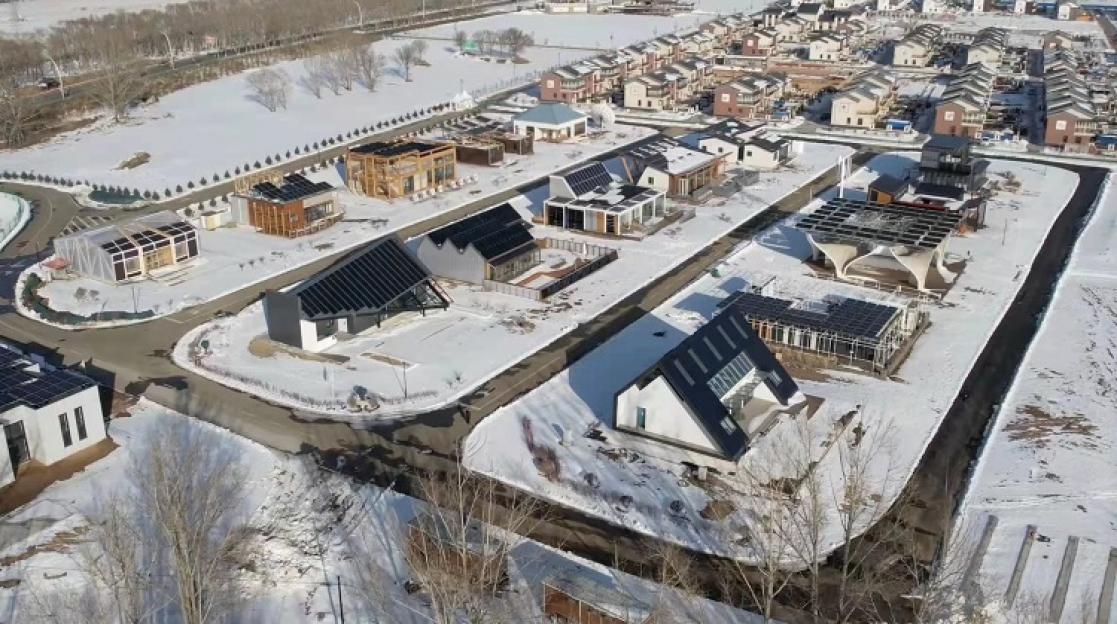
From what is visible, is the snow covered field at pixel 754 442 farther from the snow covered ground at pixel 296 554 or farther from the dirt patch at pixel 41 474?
the dirt patch at pixel 41 474

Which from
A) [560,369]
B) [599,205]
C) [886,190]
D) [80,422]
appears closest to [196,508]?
[80,422]

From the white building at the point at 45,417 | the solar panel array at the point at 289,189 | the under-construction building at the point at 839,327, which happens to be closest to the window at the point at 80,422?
the white building at the point at 45,417

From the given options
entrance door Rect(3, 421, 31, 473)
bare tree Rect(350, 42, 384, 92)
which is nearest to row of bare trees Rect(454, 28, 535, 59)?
bare tree Rect(350, 42, 384, 92)

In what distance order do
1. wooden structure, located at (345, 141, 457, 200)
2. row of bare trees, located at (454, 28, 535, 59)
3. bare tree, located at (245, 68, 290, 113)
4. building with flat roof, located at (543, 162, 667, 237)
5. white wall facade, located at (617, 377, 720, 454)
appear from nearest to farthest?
white wall facade, located at (617, 377, 720, 454), building with flat roof, located at (543, 162, 667, 237), wooden structure, located at (345, 141, 457, 200), bare tree, located at (245, 68, 290, 113), row of bare trees, located at (454, 28, 535, 59)

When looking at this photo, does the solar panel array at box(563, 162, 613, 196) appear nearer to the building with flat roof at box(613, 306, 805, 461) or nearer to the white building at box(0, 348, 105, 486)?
the building with flat roof at box(613, 306, 805, 461)

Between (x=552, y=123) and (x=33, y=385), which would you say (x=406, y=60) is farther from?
(x=33, y=385)

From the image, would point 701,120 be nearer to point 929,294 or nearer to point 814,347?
point 929,294
